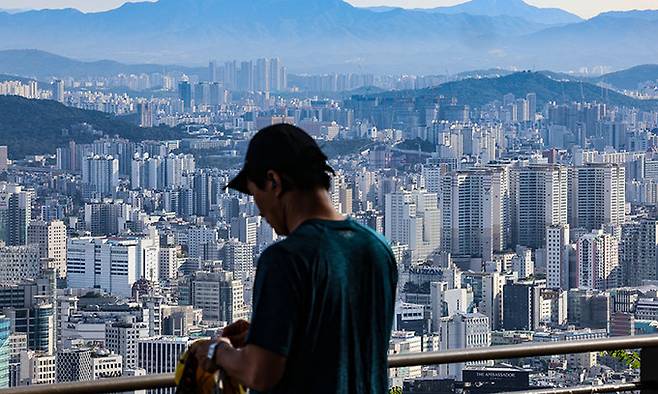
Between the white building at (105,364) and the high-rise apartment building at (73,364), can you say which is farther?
the white building at (105,364)

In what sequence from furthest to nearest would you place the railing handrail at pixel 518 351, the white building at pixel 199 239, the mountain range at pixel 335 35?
the mountain range at pixel 335 35, the white building at pixel 199 239, the railing handrail at pixel 518 351

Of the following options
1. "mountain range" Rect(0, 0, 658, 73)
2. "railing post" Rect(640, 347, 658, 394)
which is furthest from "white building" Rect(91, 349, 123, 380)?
"mountain range" Rect(0, 0, 658, 73)

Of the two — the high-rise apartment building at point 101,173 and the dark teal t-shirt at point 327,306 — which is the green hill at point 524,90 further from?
the dark teal t-shirt at point 327,306

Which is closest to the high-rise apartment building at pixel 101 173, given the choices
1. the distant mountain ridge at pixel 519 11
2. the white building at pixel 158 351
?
the white building at pixel 158 351

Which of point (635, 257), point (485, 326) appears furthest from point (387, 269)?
point (635, 257)

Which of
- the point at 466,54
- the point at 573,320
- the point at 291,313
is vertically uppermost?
the point at 466,54

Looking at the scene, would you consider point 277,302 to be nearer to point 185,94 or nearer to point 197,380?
point 197,380

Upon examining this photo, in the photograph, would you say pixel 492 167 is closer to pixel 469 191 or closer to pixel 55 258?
pixel 469 191

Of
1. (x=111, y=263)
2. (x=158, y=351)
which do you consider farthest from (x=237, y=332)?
(x=111, y=263)

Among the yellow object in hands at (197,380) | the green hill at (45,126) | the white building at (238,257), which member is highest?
the green hill at (45,126)
